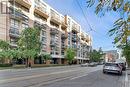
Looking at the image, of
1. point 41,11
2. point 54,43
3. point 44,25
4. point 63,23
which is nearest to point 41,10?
point 41,11

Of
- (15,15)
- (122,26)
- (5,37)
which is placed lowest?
(122,26)

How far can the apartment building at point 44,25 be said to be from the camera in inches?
2474

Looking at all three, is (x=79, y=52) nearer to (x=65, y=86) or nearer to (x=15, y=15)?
(x=15, y=15)

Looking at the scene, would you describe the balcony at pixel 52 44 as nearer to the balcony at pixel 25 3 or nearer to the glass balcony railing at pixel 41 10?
the glass balcony railing at pixel 41 10

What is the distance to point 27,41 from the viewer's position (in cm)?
6141

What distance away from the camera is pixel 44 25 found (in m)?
86.2

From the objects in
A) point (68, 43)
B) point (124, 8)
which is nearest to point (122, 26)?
point (124, 8)

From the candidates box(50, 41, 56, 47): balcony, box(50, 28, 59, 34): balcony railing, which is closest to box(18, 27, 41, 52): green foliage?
box(50, 41, 56, 47): balcony

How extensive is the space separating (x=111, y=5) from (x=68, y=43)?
361 ft

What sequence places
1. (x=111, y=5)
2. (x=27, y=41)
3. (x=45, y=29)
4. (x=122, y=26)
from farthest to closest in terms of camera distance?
(x=45, y=29)
(x=27, y=41)
(x=122, y=26)
(x=111, y=5)

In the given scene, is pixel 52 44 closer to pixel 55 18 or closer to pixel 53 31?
pixel 53 31

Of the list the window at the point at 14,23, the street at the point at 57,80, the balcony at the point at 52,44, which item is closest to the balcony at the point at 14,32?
the window at the point at 14,23

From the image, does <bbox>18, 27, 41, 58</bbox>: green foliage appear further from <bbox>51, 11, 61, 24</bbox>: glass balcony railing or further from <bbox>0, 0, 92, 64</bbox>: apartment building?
<bbox>51, 11, 61, 24</bbox>: glass balcony railing

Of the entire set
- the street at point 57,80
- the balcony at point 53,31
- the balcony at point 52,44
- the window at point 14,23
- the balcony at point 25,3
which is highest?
the balcony at point 25,3
